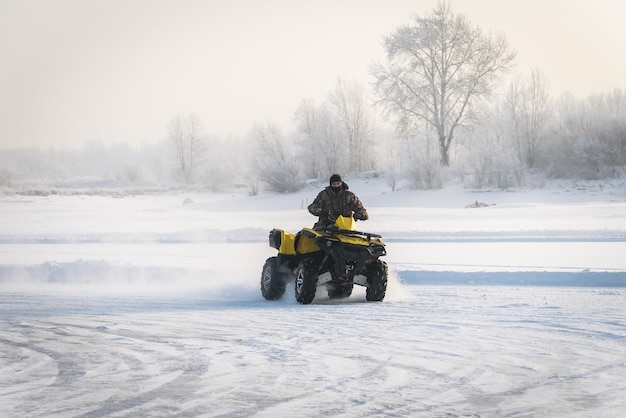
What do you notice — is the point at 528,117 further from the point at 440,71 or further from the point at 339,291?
the point at 339,291

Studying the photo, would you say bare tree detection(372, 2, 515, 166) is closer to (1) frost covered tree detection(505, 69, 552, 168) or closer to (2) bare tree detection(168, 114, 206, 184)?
(1) frost covered tree detection(505, 69, 552, 168)

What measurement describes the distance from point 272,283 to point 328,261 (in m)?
1.11

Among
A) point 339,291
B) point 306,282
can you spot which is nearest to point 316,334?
point 306,282

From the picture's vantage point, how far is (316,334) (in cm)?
928

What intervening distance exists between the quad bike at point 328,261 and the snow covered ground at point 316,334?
0.34m

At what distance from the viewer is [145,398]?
6.30 metres

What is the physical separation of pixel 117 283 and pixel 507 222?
17.6 meters

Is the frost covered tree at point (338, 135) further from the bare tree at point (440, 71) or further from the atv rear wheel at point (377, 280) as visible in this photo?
the atv rear wheel at point (377, 280)

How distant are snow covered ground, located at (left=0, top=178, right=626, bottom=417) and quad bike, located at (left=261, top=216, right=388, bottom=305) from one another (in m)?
0.34

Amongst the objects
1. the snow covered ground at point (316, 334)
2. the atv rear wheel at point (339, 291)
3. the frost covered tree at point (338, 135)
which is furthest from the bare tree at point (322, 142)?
the atv rear wheel at point (339, 291)

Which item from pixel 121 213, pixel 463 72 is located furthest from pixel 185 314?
pixel 463 72

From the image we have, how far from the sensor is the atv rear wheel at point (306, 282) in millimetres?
12164

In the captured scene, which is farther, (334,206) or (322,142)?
(322,142)

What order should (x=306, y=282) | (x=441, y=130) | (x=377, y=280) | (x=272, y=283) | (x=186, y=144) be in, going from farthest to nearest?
(x=186, y=144), (x=441, y=130), (x=272, y=283), (x=377, y=280), (x=306, y=282)
